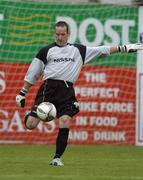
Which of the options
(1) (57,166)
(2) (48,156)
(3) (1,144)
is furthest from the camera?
(3) (1,144)

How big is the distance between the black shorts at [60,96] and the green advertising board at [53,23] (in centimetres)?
560

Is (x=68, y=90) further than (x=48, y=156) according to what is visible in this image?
No

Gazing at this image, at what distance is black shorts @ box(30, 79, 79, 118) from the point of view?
1162cm

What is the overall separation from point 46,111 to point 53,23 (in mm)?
6357

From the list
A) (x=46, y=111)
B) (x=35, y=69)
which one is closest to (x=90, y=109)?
(x=35, y=69)

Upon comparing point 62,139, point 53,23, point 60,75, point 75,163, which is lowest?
point 75,163

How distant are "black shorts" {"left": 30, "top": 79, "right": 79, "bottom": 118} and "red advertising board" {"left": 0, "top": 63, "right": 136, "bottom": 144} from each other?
5.41m

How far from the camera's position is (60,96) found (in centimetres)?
1165

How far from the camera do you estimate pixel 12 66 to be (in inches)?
677

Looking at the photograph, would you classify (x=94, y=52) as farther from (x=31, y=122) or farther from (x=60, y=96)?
(x=31, y=122)

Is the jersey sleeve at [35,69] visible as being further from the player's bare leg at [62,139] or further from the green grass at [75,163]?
the green grass at [75,163]

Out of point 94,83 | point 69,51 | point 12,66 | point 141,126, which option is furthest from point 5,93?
point 69,51

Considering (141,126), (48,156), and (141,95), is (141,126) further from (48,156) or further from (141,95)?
(48,156)

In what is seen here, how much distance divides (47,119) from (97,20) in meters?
6.54
